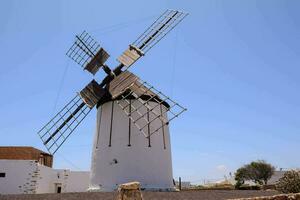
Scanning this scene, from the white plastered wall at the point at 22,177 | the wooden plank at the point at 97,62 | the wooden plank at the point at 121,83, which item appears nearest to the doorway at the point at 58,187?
the white plastered wall at the point at 22,177

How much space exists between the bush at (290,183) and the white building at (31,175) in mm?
20329

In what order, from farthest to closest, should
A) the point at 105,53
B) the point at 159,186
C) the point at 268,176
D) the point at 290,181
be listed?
the point at 268,176 < the point at 105,53 < the point at 159,186 < the point at 290,181

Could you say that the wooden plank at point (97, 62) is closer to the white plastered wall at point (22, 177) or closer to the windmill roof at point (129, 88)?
the windmill roof at point (129, 88)

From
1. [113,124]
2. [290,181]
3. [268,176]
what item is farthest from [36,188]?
→ [268,176]

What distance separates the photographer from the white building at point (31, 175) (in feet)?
80.2

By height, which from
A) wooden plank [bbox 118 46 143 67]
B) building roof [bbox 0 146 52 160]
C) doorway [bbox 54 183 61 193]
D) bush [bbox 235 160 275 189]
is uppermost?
wooden plank [bbox 118 46 143 67]

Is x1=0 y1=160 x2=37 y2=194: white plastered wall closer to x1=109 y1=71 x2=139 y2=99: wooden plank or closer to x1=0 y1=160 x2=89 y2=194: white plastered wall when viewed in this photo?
x1=0 y1=160 x2=89 y2=194: white plastered wall

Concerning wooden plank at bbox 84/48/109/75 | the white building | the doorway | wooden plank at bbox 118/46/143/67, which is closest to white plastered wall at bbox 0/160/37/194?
the white building

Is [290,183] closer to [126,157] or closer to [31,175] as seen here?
[126,157]

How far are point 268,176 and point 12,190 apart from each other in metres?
35.1

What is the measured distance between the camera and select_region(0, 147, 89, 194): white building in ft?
80.2

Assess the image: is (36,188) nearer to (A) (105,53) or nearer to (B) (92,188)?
(B) (92,188)

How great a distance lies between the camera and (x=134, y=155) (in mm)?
16594

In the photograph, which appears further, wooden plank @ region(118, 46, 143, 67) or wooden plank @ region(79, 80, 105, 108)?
wooden plank @ region(118, 46, 143, 67)
